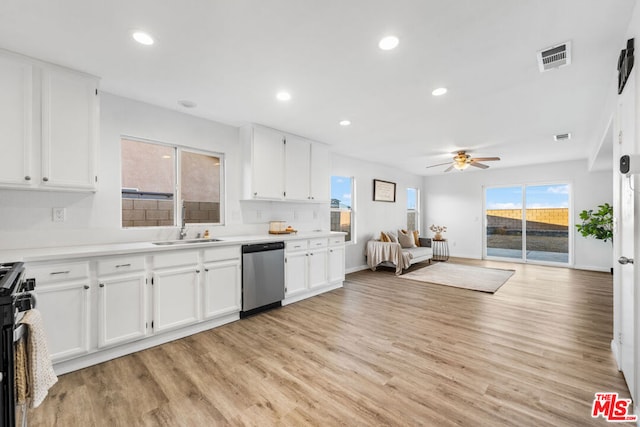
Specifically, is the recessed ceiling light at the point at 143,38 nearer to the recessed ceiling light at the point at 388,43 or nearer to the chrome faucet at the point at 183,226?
the recessed ceiling light at the point at 388,43

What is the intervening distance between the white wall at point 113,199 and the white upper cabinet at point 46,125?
32 centimetres

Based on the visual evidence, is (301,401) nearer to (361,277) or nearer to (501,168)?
(361,277)

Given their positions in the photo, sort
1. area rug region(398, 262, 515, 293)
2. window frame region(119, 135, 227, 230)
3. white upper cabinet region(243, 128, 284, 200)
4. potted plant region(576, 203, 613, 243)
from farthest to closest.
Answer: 1. potted plant region(576, 203, 613, 243)
2. area rug region(398, 262, 515, 293)
3. white upper cabinet region(243, 128, 284, 200)
4. window frame region(119, 135, 227, 230)

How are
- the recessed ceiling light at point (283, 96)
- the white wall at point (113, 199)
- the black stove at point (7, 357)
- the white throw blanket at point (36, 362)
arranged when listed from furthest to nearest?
the recessed ceiling light at point (283, 96), the white wall at point (113, 199), the white throw blanket at point (36, 362), the black stove at point (7, 357)

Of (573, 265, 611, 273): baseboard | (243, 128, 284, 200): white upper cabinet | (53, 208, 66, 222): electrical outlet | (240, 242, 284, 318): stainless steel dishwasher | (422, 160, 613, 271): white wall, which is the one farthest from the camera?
(422, 160, 613, 271): white wall

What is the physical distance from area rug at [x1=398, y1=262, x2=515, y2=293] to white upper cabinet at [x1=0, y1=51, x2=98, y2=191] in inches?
204

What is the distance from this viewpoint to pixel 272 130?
4.08 metres

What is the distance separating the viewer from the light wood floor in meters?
1.80

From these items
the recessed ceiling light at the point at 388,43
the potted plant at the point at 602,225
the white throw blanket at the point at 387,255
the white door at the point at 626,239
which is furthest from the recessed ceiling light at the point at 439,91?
the potted plant at the point at 602,225

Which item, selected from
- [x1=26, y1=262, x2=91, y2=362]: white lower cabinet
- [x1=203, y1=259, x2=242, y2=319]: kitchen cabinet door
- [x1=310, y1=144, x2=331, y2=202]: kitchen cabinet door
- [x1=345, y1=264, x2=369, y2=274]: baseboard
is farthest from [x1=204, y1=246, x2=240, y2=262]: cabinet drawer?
[x1=345, y1=264, x2=369, y2=274]: baseboard

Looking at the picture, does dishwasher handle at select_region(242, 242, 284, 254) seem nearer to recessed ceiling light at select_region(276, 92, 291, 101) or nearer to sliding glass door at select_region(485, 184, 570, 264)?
recessed ceiling light at select_region(276, 92, 291, 101)

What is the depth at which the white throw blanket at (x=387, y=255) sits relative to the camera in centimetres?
594

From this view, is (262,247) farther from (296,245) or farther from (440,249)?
(440,249)

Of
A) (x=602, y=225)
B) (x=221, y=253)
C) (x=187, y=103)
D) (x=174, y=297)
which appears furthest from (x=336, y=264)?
(x=602, y=225)
